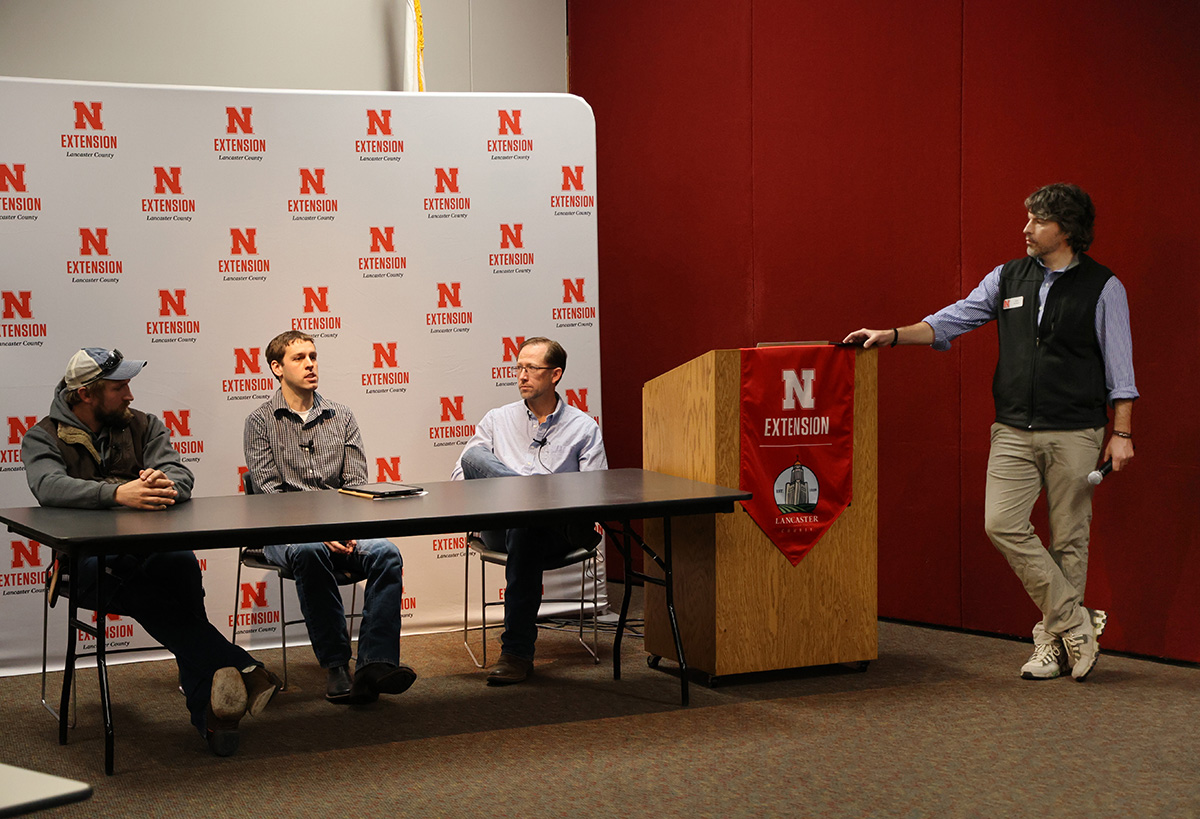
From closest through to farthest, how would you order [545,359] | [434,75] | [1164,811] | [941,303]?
[1164,811], [545,359], [941,303], [434,75]

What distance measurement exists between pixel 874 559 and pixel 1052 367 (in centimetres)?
93

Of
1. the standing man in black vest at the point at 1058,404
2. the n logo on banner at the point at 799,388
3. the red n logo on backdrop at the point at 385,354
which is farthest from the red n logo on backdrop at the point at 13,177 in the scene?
the standing man in black vest at the point at 1058,404

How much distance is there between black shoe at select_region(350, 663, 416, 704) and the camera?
12.1 ft

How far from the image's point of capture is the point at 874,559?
4082mm

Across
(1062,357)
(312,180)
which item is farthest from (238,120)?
(1062,357)

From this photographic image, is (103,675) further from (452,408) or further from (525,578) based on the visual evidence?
(452,408)

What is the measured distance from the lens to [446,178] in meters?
5.06

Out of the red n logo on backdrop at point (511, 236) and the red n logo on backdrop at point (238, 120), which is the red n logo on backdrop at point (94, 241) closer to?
the red n logo on backdrop at point (238, 120)

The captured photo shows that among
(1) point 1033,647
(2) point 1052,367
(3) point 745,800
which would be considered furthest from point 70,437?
(1) point 1033,647

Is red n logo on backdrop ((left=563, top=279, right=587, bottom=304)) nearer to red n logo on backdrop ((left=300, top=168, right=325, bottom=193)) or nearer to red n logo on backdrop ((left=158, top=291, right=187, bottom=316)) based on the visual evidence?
red n logo on backdrop ((left=300, top=168, right=325, bottom=193))

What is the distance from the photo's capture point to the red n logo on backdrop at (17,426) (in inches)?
175

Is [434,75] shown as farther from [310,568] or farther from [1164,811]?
[1164,811]

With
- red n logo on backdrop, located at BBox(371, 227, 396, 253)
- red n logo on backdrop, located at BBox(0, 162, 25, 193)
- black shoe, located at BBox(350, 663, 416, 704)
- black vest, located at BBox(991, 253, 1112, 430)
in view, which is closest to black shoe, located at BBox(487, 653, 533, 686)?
black shoe, located at BBox(350, 663, 416, 704)

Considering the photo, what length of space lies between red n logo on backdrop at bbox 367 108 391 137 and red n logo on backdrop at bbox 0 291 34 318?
1.56m
